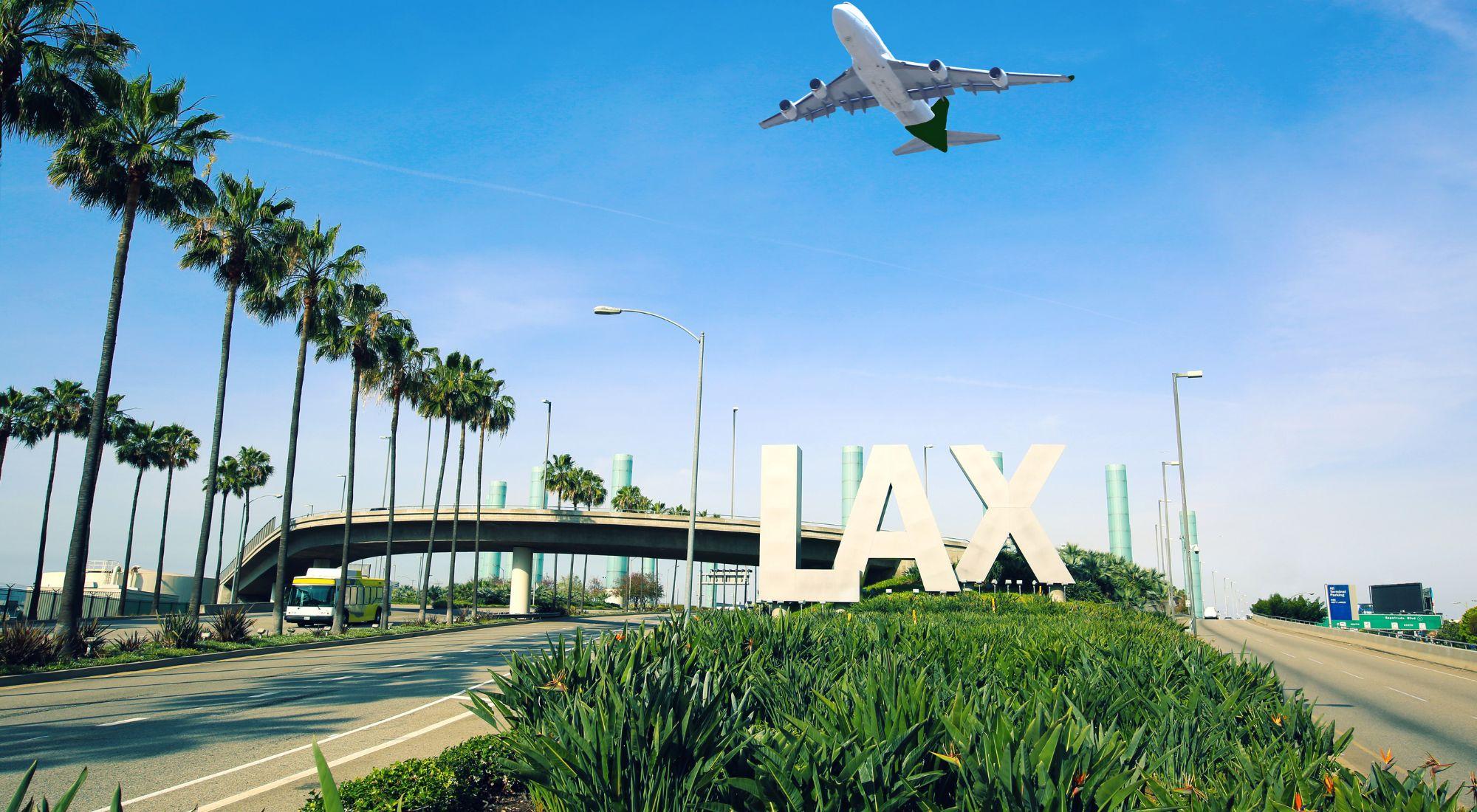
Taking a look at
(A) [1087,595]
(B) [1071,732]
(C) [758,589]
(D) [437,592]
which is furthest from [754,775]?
(D) [437,592]

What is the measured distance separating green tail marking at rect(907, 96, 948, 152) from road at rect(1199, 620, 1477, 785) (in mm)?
17764

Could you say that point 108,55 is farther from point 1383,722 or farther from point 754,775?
point 1383,722

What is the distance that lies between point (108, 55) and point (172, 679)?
15.9m

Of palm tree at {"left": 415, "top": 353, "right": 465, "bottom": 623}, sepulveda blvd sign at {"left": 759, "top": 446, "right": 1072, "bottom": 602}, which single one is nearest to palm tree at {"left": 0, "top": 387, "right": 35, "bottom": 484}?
palm tree at {"left": 415, "top": 353, "right": 465, "bottom": 623}

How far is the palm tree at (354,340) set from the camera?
123 ft

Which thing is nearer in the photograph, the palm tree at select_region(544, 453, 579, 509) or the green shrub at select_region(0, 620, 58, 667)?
the green shrub at select_region(0, 620, 58, 667)

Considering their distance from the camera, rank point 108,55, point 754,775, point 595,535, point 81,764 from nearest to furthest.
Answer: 1. point 754,775
2. point 81,764
3. point 108,55
4. point 595,535

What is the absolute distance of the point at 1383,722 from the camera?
1736 cm

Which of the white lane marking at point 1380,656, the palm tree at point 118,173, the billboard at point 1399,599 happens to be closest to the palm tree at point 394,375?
the palm tree at point 118,173

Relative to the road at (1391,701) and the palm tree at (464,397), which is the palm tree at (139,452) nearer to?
the palm tree at (464,397)

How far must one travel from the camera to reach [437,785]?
6.86 metres

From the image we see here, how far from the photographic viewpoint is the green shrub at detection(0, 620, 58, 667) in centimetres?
1944

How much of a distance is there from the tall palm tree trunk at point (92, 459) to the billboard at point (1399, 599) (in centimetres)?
7687

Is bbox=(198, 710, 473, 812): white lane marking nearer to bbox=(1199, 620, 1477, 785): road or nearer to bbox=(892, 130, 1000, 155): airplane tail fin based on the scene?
bbox=(1199, 620, 1477, 785): road
